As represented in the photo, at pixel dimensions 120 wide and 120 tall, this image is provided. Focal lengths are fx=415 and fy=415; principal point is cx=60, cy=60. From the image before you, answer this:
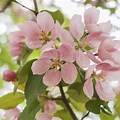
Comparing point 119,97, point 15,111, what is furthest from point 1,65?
point 119,97

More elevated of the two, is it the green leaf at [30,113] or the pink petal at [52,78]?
the pink petal at [52,78]

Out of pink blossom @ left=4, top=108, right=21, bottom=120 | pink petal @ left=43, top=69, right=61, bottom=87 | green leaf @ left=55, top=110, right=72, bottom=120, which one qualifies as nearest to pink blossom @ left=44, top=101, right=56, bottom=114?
green leaf @ left=55, top=110, right=72, bottom=120

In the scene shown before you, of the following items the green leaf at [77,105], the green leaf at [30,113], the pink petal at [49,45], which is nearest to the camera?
the pink petal at [49,45]

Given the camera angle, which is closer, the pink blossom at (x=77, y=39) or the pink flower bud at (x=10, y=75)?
the pink blossom at (x=77, y=39)

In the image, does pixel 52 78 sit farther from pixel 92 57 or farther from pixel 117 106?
pixel 117 106

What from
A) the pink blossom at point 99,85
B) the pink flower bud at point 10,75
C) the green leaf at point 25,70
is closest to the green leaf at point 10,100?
the pink flower bud at point 10,75

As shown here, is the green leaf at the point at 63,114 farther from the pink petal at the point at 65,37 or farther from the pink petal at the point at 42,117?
the pink petal at the point at 65,37

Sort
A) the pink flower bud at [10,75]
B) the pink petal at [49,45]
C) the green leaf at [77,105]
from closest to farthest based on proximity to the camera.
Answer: the pink petal at [49,45] < the pink flower bud at [10,75] < the green leaf at [77,105]
